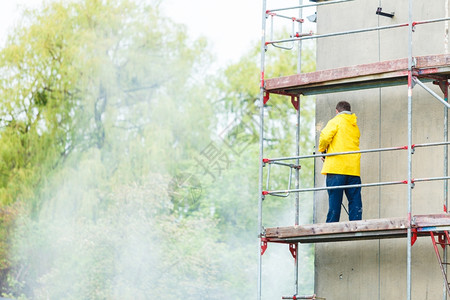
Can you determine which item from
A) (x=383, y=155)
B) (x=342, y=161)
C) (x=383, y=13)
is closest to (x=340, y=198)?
(x=342, y=161)

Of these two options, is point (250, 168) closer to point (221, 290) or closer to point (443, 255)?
point (221, 290)

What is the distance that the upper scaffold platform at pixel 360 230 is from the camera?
32.5ft

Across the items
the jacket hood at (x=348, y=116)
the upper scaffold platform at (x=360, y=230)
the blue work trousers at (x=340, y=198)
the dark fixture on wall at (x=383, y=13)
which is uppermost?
the dark fixture on wall at (x=383, y=13)

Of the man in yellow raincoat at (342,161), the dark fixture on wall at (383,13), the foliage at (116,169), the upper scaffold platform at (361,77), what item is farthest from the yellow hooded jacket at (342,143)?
the foliage at (116,169)

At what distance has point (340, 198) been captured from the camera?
1132 centimetres

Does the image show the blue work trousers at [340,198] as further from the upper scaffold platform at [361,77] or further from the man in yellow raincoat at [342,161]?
the upper scaffold platform at [361,77]

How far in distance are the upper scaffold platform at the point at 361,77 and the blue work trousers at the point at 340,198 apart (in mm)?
1177

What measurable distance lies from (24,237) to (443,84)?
80.5ft

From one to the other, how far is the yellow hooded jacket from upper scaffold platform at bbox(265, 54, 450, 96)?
1.49 ft

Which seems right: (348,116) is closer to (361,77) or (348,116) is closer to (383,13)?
(361,77)

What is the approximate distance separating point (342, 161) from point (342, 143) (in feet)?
0.73

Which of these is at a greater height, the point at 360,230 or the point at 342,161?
the point at 342,161

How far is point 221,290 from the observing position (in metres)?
32.5

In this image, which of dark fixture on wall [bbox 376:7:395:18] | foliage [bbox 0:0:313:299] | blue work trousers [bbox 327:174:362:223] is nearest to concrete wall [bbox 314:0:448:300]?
dark fixture on wall [bbox 376:7:395:18]
